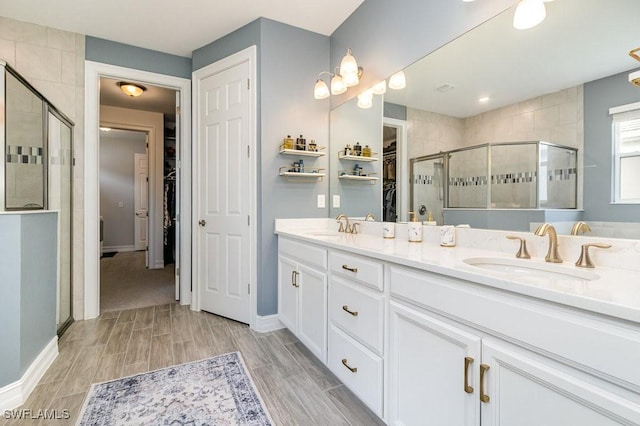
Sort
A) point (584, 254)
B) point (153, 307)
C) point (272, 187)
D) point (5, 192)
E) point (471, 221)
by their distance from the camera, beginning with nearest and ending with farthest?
point (584, 254) < point (471, 221) < point (5, 192) < point (272, 187) < point (153, 307)

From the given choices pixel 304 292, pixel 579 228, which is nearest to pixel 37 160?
pixel 304 292

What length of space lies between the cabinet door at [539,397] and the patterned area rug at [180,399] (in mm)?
1089

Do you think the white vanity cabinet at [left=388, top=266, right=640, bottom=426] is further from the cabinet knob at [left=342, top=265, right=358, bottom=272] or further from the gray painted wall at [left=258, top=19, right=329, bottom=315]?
the gray painted wall at [left=258, top=19, right=329, bottom=315]

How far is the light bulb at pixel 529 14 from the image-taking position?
1.25 m

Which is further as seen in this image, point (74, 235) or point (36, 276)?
point (74, 235)

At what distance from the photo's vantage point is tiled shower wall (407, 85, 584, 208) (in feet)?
3.91

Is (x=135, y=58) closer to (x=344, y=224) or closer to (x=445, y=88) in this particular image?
(x=344, y=224)

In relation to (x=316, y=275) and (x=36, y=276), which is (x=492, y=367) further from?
(x=36, y=276)

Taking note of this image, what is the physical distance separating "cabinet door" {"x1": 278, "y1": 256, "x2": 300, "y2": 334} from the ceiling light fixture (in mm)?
3039

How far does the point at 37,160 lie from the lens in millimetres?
2143

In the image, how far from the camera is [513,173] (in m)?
1.38

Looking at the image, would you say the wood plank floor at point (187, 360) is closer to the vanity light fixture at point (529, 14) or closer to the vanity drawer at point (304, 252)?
the vanity drawer at point (304, 252)

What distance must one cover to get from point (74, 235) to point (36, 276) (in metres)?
1.12

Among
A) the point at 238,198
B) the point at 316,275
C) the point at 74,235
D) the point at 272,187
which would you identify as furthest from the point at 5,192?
the point at 316,275
